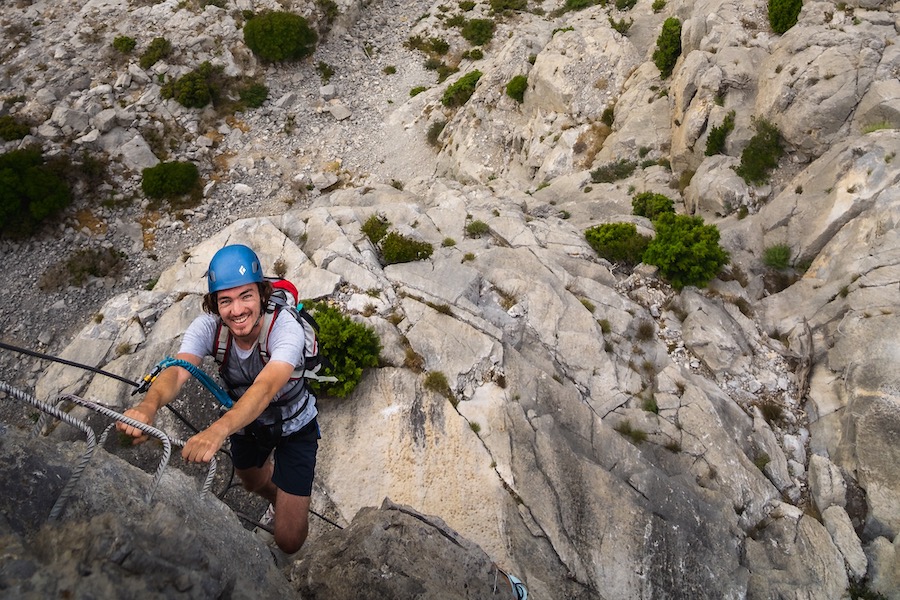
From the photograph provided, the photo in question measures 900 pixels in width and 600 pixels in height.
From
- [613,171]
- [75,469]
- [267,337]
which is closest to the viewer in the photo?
[75,469]

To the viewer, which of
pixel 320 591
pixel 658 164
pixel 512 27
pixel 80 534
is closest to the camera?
pixel 80 534

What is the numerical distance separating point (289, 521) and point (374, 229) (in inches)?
394

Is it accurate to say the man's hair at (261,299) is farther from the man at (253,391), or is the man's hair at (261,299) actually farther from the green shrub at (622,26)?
the green shrub at (622,26)

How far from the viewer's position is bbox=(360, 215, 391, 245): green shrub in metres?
15.0

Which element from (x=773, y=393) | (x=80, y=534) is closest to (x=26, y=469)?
(x=80, y=534)

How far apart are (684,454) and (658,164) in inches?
653

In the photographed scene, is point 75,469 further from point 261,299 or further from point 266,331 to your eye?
point 261,299

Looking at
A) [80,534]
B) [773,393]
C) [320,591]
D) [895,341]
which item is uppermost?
[80,534]

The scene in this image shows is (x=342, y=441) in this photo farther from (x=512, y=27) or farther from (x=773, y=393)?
(x=512, y=27)

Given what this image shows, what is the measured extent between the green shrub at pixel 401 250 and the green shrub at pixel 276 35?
78.6 ft

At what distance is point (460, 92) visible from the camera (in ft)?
104

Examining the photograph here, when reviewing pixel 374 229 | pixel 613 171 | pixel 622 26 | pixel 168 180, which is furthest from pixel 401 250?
pixel 622 26

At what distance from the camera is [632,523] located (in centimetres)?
967

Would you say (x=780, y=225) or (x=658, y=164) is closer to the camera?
(x=780, y=225)
